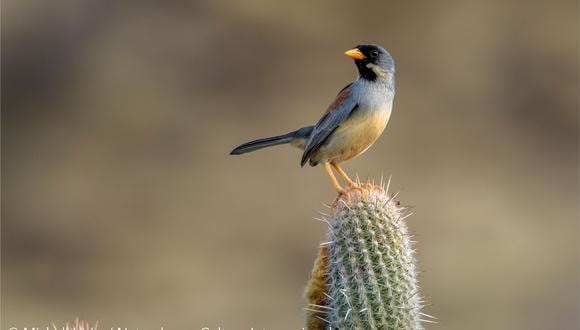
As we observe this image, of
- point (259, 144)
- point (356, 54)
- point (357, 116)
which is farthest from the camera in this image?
point (259, 144)

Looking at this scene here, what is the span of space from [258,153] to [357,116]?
12.8 m

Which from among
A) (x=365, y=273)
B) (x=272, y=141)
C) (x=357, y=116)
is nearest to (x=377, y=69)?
(x=357, y=116)

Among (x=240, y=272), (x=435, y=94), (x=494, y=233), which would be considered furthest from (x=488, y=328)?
(x=435, y=94)

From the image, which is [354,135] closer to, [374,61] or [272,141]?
[374,61]

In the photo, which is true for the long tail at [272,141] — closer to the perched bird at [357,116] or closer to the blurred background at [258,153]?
A: the perched bird at [357,116]

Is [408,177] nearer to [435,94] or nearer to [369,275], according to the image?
[435,94]

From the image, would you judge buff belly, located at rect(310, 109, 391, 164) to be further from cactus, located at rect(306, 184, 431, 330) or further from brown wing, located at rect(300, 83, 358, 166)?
cactus, located at rect(306, 184, 431, 330)

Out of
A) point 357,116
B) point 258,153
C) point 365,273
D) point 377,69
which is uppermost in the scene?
point 258,153

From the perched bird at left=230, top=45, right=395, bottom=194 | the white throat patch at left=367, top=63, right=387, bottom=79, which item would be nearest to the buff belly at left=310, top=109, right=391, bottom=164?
the perched bird at left=230, top=45, right=395, bottom=194

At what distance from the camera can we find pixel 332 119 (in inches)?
273

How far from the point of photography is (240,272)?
17438 mm

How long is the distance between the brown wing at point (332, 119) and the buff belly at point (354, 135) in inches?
1.6

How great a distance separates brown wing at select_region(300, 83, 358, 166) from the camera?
Result: 6.89 meters

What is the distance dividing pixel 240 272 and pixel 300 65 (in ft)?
18.8
